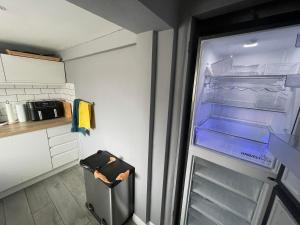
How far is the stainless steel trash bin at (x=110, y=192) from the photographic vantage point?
50.6 inches

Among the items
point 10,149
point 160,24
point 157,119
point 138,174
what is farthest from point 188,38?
point 10,149

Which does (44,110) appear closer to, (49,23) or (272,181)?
(49,23)

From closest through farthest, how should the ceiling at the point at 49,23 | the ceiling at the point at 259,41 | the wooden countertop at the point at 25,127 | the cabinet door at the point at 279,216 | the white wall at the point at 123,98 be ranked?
1. the cabinet door at the point at 279,216
2. the ceiling at the point at 259,41
3. the ceiling at the point at 49,23
4. the white wall at the point at 123,98
5. the wooden countertop at the point at 25,127

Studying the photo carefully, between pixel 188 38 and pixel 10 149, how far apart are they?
2.34 m

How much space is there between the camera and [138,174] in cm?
135

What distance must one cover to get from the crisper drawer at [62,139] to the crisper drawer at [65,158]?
0.68ft

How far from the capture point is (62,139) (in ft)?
7.14

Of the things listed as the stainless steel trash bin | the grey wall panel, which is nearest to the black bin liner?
the stainless steel trash bin

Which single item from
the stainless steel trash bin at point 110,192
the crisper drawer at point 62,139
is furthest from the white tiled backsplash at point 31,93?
the stainless steel trash bin at point 110,192

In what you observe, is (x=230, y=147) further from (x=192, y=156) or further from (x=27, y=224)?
(x=27, y=224)

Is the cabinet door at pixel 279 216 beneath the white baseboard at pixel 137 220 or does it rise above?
above

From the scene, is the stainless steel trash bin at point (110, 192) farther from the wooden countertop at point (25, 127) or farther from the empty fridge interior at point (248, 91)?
the wooden countertop at point (25, 127)

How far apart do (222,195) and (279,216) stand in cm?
49

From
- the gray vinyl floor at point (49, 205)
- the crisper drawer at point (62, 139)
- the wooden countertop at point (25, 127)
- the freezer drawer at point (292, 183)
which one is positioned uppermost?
the freezer drawer at point (292, 183)
